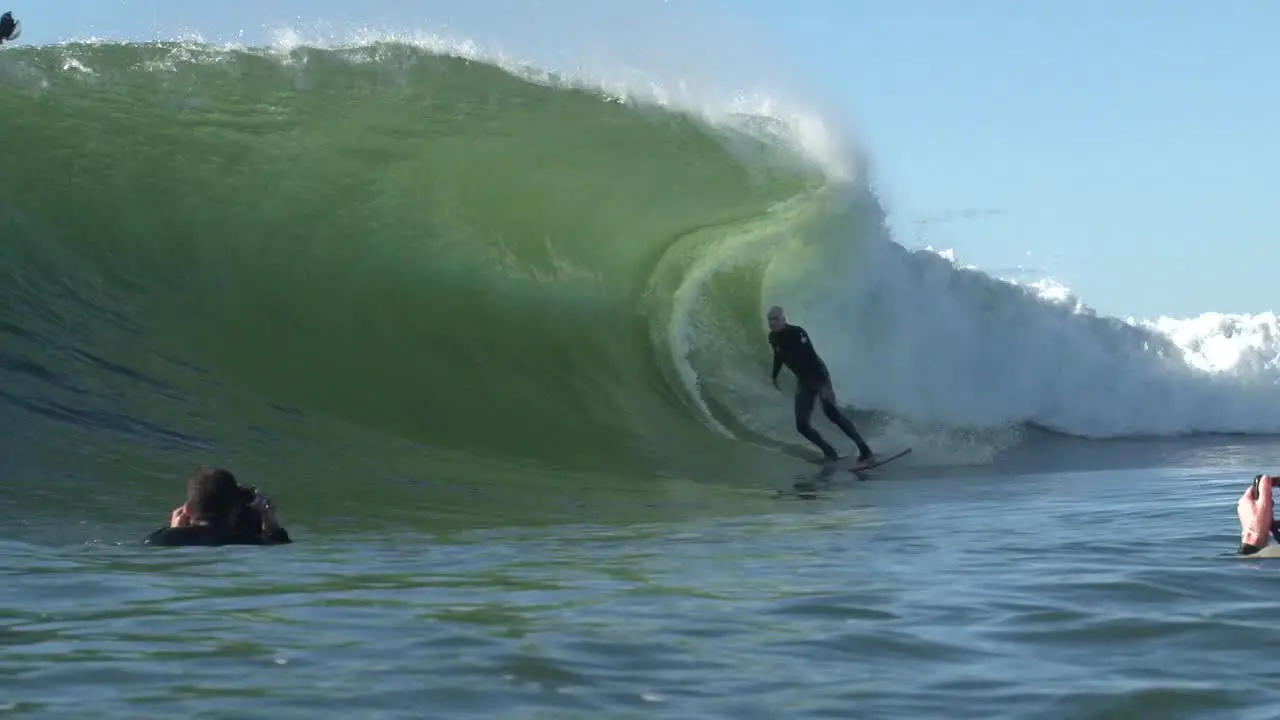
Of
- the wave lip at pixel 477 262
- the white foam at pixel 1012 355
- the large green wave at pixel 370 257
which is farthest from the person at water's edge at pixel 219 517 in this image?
the white foam at pixel 1012 355

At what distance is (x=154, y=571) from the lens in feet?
21.6

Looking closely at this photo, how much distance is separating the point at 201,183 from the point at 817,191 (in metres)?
5.66

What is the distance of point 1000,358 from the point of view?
1858 cm

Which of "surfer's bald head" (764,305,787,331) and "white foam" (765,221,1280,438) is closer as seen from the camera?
"surfer's bald head" (764,305,787,331)

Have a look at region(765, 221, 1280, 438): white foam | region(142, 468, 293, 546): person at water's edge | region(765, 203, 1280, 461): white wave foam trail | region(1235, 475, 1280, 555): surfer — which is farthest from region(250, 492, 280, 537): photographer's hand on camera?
region(765, 221, 1280, 438): white foam

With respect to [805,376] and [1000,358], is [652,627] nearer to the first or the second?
[805,376]

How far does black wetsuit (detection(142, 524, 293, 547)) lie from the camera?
7.42 m

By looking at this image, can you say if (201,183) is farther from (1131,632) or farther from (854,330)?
(1131,632)

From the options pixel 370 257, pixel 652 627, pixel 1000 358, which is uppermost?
pixel 370 257

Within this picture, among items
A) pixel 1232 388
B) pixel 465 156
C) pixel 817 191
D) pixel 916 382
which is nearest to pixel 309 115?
pixel 465 156

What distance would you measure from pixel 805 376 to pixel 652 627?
30.6 ft

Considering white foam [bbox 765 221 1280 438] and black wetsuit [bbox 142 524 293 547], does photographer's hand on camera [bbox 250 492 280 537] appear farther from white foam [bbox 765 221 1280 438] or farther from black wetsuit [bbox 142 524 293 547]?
white foam [bbox 765 221 1280 438]

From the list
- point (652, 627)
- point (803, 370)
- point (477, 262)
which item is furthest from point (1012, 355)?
point (652, 627)

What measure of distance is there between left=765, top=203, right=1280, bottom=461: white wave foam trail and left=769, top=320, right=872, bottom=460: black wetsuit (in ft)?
4.37
